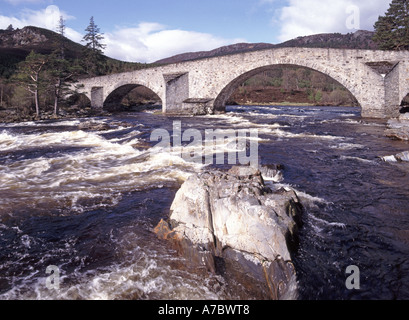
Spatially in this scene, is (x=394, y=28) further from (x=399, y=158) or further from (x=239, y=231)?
(x=239, y=231)

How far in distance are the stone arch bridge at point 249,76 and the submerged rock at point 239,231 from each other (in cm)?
1623

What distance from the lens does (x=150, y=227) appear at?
391cm

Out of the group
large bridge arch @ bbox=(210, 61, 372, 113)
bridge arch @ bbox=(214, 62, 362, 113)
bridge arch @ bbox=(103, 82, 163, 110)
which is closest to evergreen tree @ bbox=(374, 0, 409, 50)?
bridge arch @ bbox=(214, 62, 362, 113)

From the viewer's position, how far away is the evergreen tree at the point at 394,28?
984 inches

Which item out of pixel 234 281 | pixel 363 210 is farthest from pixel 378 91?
pixel 234 281

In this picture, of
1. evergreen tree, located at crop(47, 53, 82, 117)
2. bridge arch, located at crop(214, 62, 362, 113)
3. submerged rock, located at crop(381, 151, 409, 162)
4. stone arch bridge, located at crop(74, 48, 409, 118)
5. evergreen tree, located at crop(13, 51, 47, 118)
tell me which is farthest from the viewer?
evergreen tree, located at crop(47, 53, 82, 117)

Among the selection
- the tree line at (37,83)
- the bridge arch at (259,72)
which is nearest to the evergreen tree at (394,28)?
the bridge arch at (259,72)

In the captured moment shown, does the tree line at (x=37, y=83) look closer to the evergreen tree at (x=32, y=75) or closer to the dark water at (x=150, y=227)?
the evergreen tree at (x=32, y=75)

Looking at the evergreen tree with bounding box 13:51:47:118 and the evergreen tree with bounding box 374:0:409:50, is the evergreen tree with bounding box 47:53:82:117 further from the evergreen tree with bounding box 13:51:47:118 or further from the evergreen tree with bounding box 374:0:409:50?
the evergreen tree with bounding box 374:0:409:50

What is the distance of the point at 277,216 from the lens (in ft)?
10.9

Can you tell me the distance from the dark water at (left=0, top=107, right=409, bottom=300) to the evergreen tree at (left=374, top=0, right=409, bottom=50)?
2366 cm

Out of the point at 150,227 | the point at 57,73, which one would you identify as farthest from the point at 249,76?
the point at 150,227

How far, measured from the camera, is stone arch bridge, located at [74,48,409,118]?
52.4 ft
